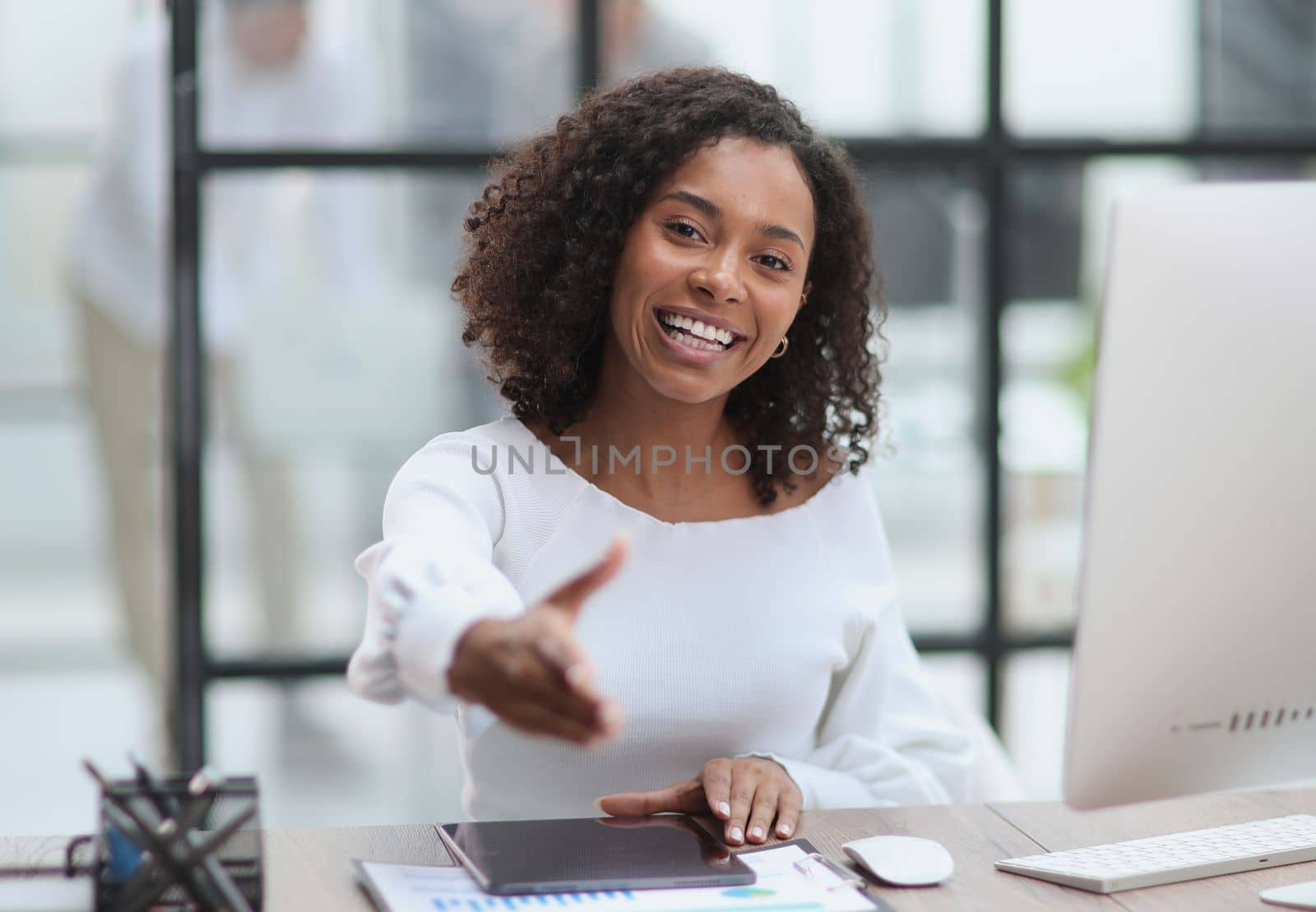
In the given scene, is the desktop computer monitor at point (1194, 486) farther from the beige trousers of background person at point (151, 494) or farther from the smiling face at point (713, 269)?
the beige trousers of background person at point (151, 494)

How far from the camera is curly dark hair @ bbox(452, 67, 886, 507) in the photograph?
1595mm

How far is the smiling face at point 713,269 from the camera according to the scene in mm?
1541

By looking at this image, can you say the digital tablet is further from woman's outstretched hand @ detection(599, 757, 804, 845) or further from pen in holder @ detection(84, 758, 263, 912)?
pen in holder @ detection(84, 758, 263, 912)

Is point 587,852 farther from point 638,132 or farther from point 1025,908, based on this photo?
point 638,132

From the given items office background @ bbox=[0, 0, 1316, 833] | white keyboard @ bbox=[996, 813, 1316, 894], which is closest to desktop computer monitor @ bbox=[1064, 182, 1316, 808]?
white keyboard @ bbox=[996, 813, 1316, 894]

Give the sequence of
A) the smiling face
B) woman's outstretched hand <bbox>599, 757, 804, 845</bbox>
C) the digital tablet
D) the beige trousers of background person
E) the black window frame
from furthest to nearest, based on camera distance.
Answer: the beige trousers of background person < the black window frame < the smiling face < woman's outstretched hand <bbox>599, 757, 804, 845</bbox> < the digital tablet

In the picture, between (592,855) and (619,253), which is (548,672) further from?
(619,253)

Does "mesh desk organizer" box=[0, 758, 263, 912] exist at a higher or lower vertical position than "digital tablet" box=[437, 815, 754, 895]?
higher

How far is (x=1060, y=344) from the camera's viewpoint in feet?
8.95

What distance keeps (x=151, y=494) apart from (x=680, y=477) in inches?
57.0

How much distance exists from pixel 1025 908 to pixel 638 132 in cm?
94

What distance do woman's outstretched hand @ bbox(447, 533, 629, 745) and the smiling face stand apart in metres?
0.65

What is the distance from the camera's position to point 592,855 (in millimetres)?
1194

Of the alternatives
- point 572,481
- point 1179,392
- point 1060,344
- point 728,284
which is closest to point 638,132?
point 728,284
